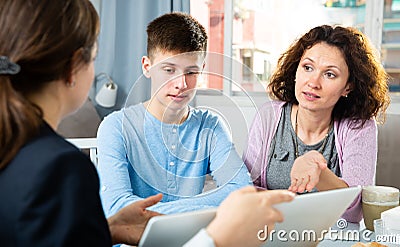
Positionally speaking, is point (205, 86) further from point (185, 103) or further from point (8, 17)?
point (8, 17)

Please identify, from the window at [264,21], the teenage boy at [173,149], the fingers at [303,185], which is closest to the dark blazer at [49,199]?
Answer: the teenage boy at [173,149]

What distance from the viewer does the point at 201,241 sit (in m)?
0.71

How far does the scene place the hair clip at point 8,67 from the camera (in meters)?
0.69

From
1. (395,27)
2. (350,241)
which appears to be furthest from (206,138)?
(395,27)

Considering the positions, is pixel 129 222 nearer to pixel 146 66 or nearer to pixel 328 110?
pixel 146 66

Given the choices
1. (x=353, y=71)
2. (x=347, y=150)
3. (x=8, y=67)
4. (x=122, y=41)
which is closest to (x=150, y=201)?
(x=8, y=67)

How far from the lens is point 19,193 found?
2.17 feet

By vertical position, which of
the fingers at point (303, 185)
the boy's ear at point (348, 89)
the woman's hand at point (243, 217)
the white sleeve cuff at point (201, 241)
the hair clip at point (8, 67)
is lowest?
the fingers at point (303, 185)

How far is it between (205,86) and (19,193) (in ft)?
1.98

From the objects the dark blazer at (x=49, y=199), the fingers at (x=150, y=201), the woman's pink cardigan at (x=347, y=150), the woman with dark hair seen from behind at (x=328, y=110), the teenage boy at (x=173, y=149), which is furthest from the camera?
the woman with dark hair seen from behind at (x=328, y=110)

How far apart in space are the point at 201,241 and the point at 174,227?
42 millimetres

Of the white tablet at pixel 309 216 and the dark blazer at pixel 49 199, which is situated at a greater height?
the dark blazer at pixel 49 199

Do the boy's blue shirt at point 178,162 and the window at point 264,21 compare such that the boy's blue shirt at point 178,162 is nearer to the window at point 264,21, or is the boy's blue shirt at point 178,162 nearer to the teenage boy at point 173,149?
the teenage boy at point 173,149

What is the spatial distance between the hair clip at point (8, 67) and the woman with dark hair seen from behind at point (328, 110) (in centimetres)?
84
